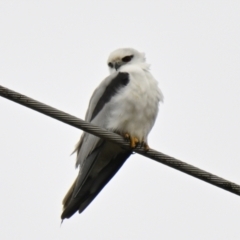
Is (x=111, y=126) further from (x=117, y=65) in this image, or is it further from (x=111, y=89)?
(x=117, y=65)

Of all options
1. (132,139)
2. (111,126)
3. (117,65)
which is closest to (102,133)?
(132,139)

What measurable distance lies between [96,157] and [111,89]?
1.74ft

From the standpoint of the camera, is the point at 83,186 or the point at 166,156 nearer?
the point at 166,156

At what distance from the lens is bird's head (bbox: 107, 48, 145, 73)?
5980 millimetres

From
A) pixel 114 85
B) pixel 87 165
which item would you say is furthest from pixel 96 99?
pixel 87 165

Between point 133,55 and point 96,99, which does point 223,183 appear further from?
point 133,55

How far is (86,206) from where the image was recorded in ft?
16.9

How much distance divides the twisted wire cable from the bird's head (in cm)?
175

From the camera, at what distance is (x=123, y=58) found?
6.00 m

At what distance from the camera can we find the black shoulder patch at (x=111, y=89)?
17.3 ft

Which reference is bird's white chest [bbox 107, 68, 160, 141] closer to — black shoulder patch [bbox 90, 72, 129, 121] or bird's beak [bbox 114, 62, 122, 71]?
black shoulder patch [bbox 90, 72, 129, 121]

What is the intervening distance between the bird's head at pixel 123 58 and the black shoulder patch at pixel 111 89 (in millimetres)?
589

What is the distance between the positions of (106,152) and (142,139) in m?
0.30

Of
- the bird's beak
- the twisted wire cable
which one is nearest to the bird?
the bird's beak
